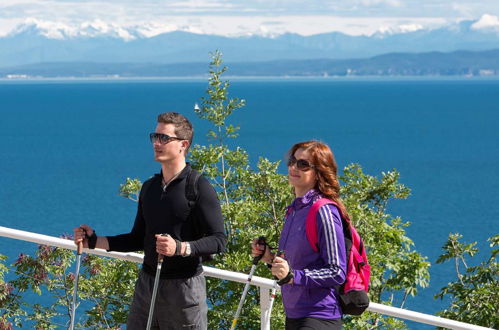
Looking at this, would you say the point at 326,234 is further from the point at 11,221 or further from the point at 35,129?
the point at 35,129

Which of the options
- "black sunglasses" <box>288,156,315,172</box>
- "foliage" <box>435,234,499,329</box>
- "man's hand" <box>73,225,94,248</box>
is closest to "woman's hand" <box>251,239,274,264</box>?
"black sunglasses" <box>288,156,315,172</box>

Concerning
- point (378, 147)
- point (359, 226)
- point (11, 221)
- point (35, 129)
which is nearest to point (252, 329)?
point (359, 226)

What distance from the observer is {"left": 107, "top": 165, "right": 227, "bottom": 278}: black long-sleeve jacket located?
426 cm

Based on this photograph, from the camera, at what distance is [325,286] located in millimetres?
3729

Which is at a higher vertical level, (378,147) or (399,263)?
(399,263)

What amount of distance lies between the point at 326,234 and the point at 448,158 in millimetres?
82331

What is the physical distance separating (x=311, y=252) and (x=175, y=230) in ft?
2.43

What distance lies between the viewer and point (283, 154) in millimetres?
25750

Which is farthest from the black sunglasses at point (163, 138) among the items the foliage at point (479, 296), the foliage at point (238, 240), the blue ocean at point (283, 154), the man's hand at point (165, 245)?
the blue ocean at point (283, 154)

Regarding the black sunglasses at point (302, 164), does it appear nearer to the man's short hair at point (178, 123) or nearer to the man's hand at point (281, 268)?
the man's hand at point (281, 268)

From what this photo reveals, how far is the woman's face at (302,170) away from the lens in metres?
3.87

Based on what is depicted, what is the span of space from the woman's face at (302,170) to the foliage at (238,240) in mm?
3468

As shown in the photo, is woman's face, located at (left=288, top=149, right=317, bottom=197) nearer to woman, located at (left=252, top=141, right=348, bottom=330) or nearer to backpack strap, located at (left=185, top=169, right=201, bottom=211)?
woman, located at (left=252, top=141, right=348, bottom=330)

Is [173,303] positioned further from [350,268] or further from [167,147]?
[350,268]
